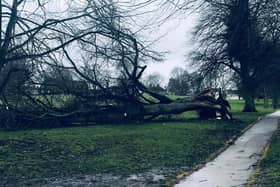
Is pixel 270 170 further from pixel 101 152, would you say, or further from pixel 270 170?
pixel 101 152

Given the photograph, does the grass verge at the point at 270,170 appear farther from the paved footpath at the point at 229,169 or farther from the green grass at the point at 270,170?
the paved footpath at the point at 229,169

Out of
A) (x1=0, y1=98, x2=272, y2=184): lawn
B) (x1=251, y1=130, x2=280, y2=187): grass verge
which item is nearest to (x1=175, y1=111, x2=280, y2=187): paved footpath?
(x1=251, y1=130, x2=280, y2=187): grass verge

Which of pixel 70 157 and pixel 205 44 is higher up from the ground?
pixel 205 44

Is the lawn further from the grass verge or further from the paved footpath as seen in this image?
the grass verge

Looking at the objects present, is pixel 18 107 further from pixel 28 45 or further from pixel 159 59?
pixel 159 59

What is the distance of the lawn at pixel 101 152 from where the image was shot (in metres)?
8.59

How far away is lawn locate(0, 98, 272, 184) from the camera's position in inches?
338

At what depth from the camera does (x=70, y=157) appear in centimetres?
1002

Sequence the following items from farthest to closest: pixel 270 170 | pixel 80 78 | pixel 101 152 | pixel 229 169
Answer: pixel 80 78
pixel 101 152
pixel 229 169
pixel 270 170

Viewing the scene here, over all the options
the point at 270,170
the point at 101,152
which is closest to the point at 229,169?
the point at 270,170

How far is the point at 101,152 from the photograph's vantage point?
→ 10750mm

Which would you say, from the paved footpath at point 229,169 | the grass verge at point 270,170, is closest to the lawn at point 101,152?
the paved footpath at point 229,169

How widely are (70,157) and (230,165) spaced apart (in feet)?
11.5

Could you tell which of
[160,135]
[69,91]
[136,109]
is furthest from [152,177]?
[136,109]
